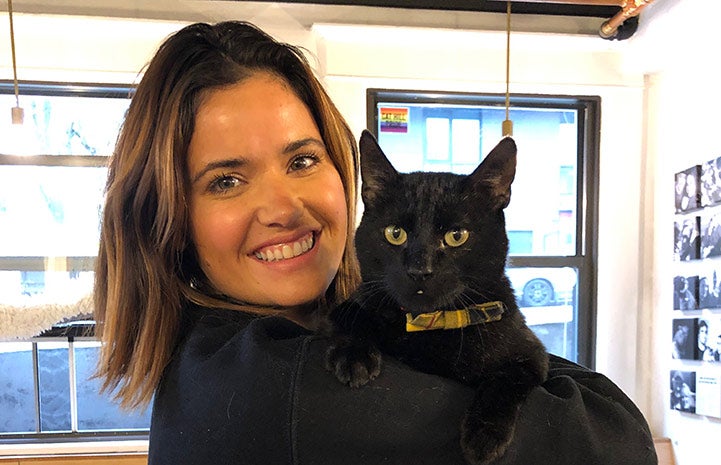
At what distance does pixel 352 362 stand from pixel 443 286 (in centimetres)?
22

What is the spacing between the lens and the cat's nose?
31.0 inches

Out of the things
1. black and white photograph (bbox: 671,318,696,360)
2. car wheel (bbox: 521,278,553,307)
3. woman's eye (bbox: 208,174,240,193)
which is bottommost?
black and white photograph (bbox: 671,318,696,360)

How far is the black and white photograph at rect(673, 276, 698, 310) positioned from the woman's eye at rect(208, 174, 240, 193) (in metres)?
2.18

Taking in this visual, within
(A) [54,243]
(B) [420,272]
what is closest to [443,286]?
(B) [420,272]

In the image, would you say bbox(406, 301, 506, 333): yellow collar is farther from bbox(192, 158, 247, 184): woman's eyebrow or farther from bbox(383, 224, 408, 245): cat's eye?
bbox(192, 158, 247, 184): woman's eyebrow

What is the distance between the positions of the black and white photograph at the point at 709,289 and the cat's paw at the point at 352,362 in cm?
203

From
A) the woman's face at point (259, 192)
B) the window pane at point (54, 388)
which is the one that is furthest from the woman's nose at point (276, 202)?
the window pane at point (54, 388)

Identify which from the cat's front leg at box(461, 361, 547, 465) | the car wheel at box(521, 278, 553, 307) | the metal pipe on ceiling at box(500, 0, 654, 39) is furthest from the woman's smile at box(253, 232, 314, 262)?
the car wheel at box(521, 278, 553, 307)

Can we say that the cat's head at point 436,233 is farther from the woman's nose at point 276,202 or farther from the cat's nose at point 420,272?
the woman's nose at point 276,202

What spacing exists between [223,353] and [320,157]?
1.39 ft

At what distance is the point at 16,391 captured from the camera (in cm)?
272

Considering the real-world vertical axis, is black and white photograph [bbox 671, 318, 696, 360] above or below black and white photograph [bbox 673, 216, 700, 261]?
below

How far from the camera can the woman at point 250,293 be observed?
61 centimetres

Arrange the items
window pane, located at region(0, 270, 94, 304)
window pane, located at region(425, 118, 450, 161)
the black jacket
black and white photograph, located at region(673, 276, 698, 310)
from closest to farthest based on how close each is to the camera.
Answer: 1. the black jacket
2. black and white photograph, located at region(673, 276, 698, 310)
3. window pane, located at region(0, 270, 94, 304)
4. window pane, located at region(425, 118, 450, 161)
